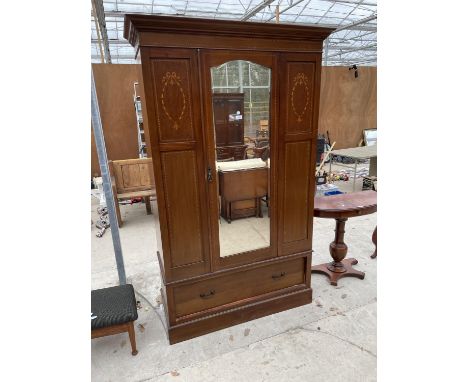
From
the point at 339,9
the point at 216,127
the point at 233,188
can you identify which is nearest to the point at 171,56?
the point at 216,127

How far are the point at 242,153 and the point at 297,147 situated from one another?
0.38m

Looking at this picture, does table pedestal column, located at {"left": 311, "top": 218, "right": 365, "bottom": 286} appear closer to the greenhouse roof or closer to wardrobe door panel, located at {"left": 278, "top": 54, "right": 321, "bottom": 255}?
wardrobe door panel, located at {"left": 278, "top": 54, "right": 321, "bottom": 255}

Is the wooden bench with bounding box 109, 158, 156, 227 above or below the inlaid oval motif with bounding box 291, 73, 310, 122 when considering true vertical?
below

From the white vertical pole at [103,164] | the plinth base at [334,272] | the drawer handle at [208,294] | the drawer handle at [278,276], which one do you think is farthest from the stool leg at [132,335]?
the plinth base at [334,272]

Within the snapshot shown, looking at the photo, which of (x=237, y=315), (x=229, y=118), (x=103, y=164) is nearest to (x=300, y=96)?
(x=229, y=118)

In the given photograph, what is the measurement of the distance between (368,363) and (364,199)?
4.36 feet

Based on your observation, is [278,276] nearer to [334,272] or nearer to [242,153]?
[334,272]

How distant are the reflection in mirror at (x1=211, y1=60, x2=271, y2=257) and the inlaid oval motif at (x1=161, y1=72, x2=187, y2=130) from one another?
211mm

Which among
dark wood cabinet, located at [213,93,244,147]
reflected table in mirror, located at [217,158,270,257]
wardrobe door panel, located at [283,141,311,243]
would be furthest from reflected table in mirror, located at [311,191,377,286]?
dark wood cabinet, located at [213,93,244,147]

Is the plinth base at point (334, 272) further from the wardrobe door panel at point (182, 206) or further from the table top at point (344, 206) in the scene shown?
the wardrobe door panel at point (182, 206)

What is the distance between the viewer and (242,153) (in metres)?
2.02

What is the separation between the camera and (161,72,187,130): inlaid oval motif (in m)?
1.62

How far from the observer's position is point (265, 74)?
1.82 metres

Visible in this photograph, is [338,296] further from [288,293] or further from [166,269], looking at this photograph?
[166,269]
